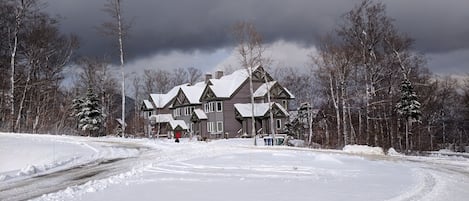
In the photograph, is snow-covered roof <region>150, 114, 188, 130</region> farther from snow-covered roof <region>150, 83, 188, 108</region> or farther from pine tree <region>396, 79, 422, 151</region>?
pine tree <region>396, 79, 422, 151</region>

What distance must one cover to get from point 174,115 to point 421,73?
3844 centimetres

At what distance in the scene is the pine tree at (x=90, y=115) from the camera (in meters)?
55.0

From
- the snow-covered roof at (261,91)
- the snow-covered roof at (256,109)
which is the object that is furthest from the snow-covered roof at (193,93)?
the snow-covered roof at (261,91)

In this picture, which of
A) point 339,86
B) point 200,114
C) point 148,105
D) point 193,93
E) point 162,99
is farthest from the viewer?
point 148,105

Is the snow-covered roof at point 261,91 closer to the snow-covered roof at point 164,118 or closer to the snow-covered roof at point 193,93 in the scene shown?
the snow-covered roof at point 193,93

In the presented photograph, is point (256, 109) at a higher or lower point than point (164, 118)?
higher

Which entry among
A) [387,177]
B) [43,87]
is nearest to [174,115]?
[43,87]

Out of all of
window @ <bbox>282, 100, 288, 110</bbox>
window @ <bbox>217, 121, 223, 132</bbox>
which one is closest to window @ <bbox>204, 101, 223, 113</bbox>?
window @ <bbox>217, 121, 223, 132</bbox>

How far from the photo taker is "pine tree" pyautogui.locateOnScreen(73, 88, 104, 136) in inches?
2165

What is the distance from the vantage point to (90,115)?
55.9 meters

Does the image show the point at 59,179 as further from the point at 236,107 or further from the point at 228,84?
the point at 228,84

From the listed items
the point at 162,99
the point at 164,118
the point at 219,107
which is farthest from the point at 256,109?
the point at 162,99

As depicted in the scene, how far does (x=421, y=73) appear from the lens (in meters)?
42.5

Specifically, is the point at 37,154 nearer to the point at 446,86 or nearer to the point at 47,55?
the point at 47,55
